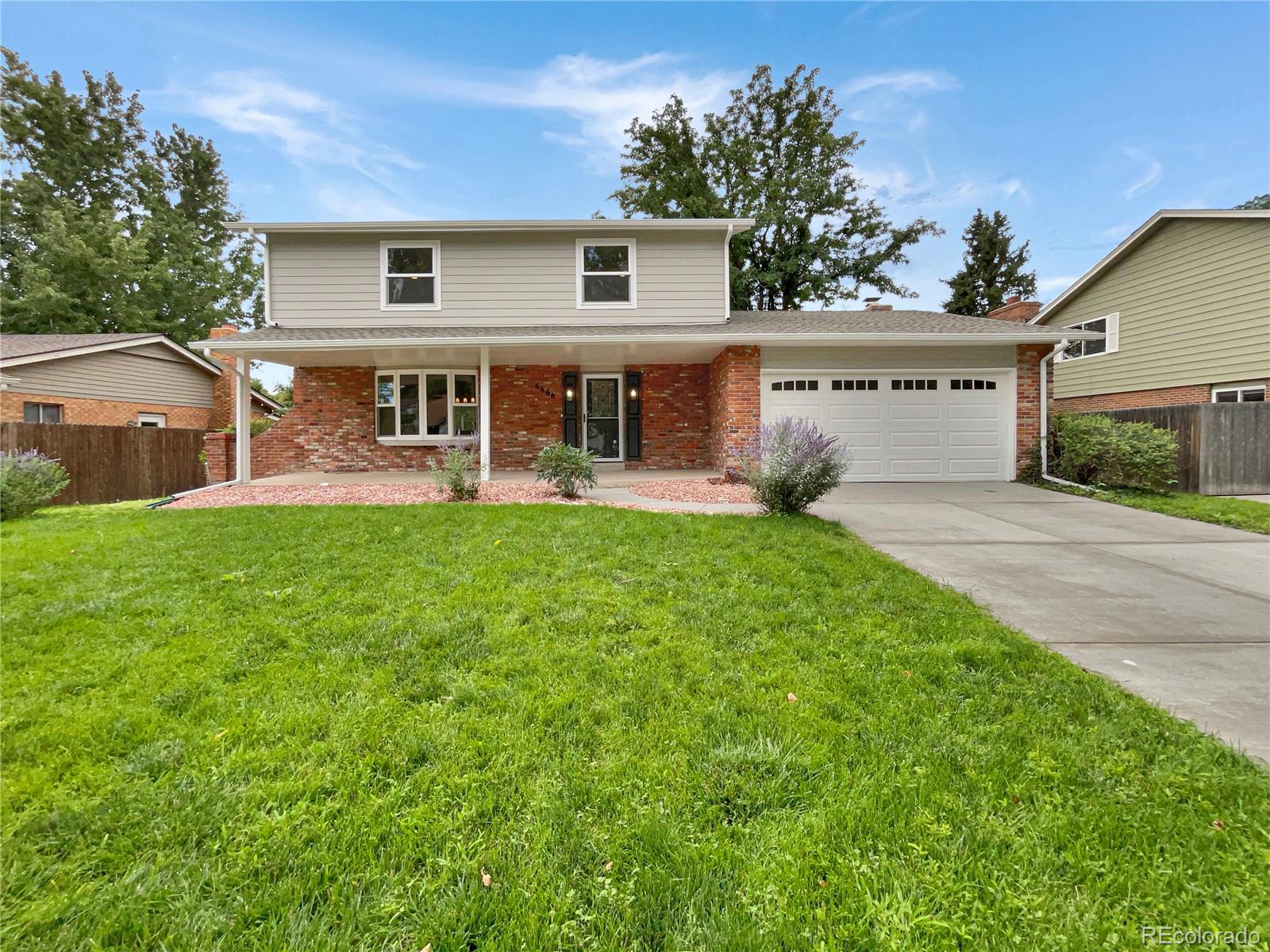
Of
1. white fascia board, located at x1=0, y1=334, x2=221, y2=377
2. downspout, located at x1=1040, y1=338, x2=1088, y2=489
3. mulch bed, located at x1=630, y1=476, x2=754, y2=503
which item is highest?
white fascia board, located at x1=0, y1=334, x2=221, y2=377

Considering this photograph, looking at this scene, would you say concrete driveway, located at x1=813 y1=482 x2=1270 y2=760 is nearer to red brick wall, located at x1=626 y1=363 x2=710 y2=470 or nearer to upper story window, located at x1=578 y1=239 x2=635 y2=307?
red brick wall, located at x1=626 y1=363 x2=710 y2=470

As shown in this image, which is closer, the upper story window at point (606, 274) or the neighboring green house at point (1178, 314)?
the neighboring green house at point (1178, 314)

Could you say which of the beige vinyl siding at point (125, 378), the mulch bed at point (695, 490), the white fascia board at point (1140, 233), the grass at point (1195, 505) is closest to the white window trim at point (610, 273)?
the mulch bed at point (695, 490)

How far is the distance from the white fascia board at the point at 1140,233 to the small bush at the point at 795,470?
40.0 ft

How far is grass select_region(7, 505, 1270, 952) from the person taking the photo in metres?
1.37

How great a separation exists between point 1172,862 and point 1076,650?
1.72 meters

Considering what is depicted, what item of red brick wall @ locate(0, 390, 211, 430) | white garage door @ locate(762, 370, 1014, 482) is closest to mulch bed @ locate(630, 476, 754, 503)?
white garage door @ locate(762, 370, 1014, 482)

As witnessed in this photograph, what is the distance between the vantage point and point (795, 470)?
5.98m

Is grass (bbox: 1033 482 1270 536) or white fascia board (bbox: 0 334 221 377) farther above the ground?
white fascia board (bbox: 0 334 221 377)

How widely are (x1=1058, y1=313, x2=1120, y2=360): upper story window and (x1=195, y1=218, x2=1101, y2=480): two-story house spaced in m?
5.71

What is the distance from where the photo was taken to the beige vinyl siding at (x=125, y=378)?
1297 cm

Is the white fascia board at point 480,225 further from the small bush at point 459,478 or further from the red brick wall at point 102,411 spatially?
the red brick wall at point 102,411

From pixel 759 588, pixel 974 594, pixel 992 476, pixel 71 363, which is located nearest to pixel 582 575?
pixel 759 588

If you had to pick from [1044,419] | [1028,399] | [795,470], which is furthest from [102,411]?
[1044,419]
